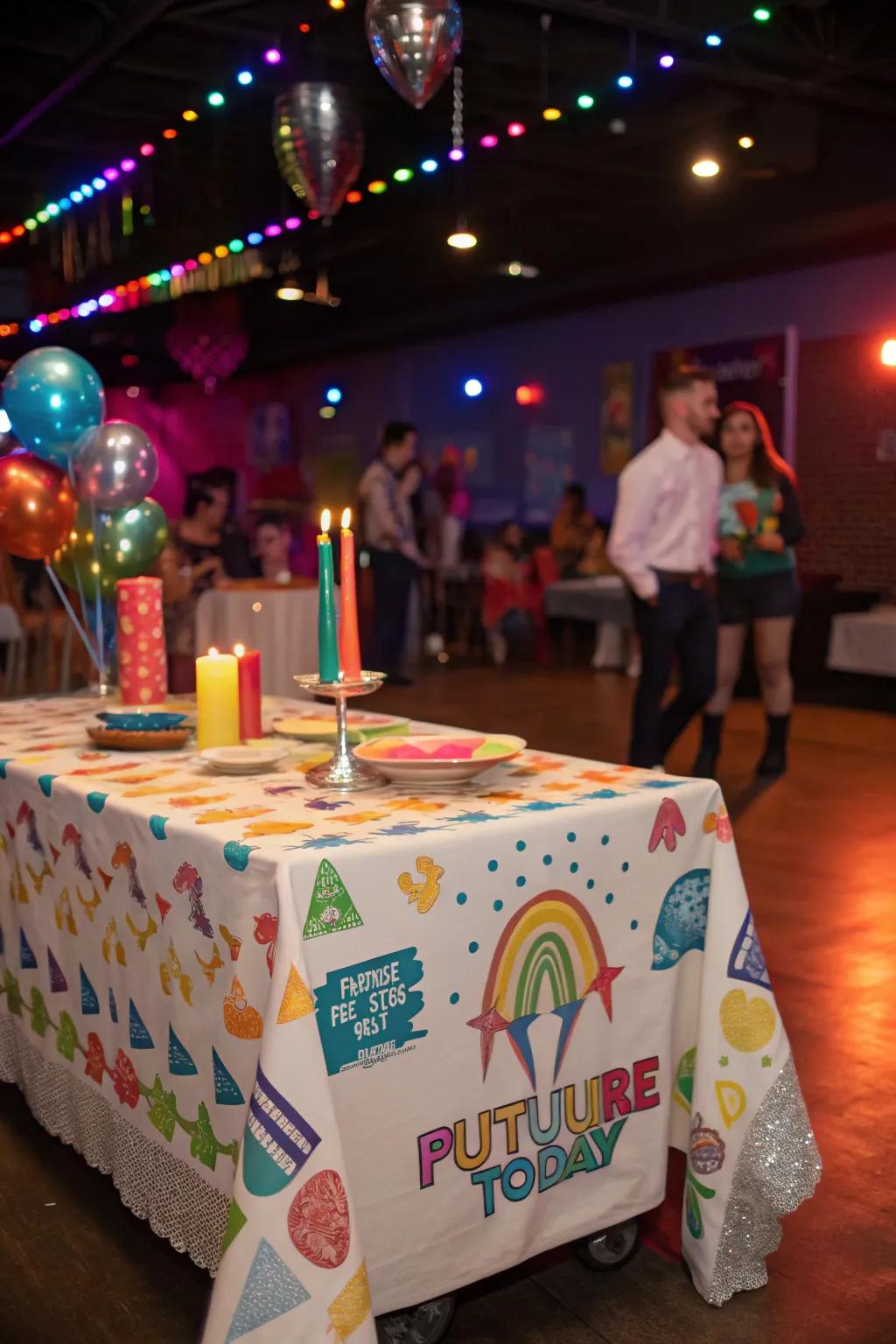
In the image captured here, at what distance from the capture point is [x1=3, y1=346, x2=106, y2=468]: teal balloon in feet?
9.38

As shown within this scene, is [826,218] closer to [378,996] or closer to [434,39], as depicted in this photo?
[434,39]

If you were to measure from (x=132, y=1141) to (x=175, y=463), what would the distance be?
16226 millimetres

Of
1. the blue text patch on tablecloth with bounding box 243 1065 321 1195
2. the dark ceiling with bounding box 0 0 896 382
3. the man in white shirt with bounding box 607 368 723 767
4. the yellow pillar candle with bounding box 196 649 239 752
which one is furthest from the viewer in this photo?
the dark ceiling with bounding box 0 0 896 382

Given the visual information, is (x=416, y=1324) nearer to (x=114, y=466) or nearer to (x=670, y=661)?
(x=114, y=466)

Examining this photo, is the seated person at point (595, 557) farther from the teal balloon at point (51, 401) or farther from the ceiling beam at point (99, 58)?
the teal balloon at point (51, 401)

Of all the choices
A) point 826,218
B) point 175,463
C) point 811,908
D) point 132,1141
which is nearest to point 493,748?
point 132,1141

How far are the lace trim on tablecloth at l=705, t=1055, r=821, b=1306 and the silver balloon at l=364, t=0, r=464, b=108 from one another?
2.49 meters

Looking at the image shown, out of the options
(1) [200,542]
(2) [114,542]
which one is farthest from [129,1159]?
(1) [200,542]

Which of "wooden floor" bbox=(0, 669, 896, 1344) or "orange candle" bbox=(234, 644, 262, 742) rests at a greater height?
"orange candle" bbox=(234, 644, 262, 742)

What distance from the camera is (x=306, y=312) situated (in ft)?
45.1

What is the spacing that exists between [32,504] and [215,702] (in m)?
1.06

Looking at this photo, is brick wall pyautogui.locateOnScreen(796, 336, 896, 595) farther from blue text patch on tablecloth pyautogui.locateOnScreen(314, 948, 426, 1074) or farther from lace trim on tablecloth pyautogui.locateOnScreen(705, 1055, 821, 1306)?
blue text patch on tablecloth pyautogui.locateOnScreen(314, 948, 426, 1074)

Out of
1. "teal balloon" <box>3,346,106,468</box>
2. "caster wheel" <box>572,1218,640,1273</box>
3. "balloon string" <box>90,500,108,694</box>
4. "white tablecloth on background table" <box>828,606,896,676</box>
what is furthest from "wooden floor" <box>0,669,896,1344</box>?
"white tablecloth on background table" <box>828,606,896,676</box>

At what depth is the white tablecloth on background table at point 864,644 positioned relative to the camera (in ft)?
24.0
